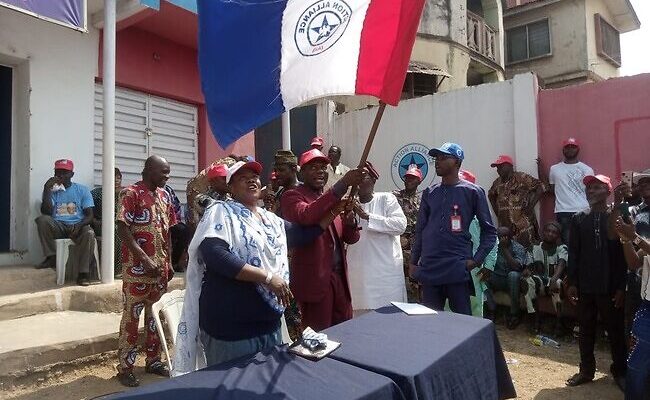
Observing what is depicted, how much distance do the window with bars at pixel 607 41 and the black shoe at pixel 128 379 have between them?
18643 millimetres

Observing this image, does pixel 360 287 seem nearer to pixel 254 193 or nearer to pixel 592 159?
pixel 254 193

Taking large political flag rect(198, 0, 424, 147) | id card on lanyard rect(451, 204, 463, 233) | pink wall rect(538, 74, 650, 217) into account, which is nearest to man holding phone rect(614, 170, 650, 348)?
id card on lanyard rect(451, 204, 463, 233)

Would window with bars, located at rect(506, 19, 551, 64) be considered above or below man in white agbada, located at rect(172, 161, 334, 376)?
above

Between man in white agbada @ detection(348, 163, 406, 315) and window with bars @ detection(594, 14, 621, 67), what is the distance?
54.7 ft

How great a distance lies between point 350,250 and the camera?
4.68 metres

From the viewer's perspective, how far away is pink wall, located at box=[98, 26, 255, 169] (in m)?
7.02

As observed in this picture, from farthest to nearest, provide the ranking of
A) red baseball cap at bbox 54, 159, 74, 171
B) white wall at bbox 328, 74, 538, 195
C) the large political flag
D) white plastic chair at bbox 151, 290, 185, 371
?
white wall at bbox 328, 74, 538, 195 → red baseball cap at bbox 54, 159, 74, 171 → white plastic chair at bbox 151, 290, 185, 371 → the large political flag

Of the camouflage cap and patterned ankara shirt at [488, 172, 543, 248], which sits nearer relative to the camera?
the camouflage cap

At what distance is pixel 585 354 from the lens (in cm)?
442

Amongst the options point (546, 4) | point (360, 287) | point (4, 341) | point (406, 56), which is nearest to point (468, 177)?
point (360, 287)

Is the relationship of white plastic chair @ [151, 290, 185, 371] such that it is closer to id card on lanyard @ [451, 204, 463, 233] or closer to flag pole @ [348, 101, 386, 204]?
flag pole @ [348, 101, 386, 204]

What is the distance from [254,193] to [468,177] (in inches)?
133

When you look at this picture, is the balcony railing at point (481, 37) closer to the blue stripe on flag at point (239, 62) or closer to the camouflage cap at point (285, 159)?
the camouflage cap at point (285, 159)

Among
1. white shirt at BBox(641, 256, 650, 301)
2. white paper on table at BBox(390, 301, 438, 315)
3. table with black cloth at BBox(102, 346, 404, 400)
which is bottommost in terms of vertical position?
table with black cloth at BBox(102, 346, 404, 400)
